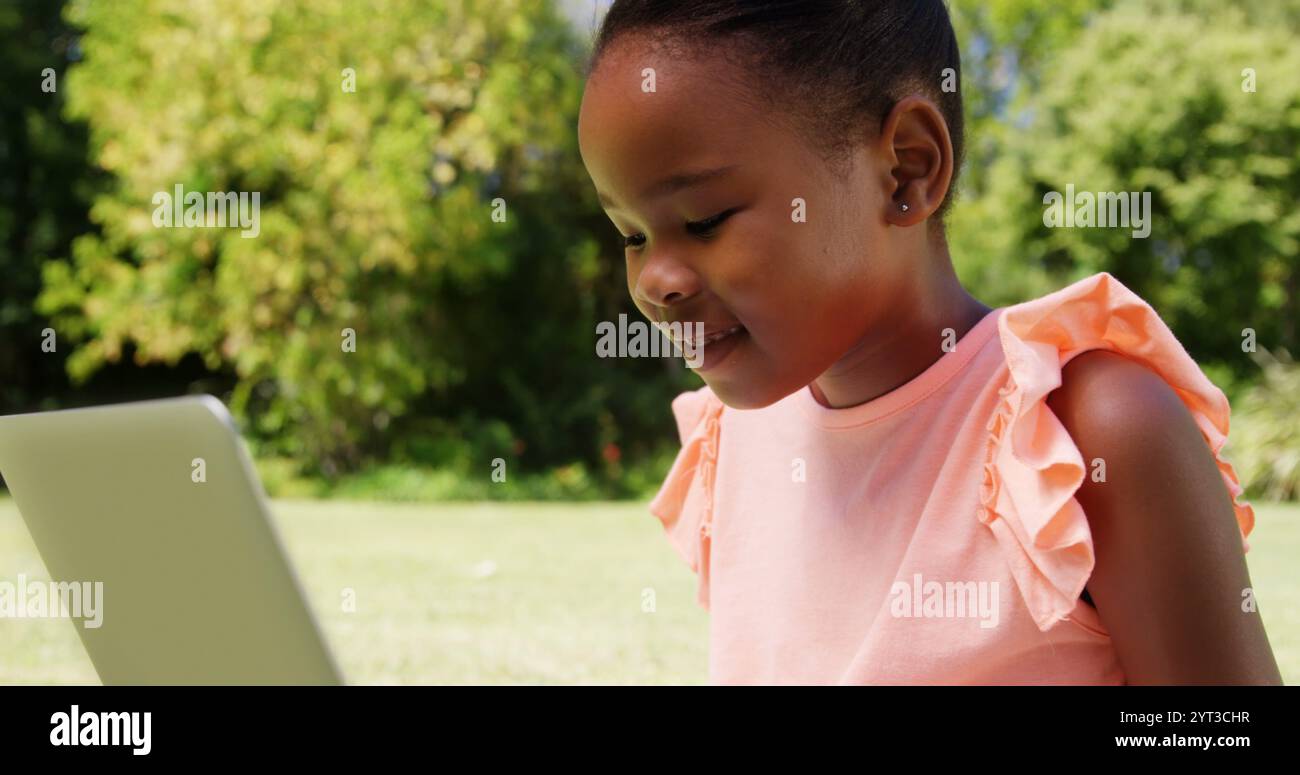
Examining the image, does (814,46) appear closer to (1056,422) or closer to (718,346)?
(718,346)

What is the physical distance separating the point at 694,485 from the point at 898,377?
50cm

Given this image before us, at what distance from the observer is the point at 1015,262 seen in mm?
16234

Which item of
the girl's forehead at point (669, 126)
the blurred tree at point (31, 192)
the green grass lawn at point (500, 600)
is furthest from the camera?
the blurred tree at point (31, 192)

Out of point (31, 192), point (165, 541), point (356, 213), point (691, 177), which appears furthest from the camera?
point (31, 192)

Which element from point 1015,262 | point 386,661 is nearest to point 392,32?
point 1015,262

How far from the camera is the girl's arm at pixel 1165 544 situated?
51.1 inches

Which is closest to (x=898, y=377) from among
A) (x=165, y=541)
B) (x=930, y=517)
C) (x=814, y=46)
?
(x=930, y=517)

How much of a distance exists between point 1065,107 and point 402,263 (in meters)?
9.02

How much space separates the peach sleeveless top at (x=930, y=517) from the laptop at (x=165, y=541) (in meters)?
0.76

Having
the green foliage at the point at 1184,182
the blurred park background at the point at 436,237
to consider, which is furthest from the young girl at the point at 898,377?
the green foliage at the point at 1184,182

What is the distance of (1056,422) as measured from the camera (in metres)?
1.38

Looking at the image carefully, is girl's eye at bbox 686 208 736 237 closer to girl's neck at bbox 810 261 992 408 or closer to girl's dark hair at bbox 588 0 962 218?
girl's dark hair at bbox 588 0 962 218

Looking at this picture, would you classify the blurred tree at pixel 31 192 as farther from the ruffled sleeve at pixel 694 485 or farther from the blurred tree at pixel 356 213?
the ruffled sleeve at pixel 694 485

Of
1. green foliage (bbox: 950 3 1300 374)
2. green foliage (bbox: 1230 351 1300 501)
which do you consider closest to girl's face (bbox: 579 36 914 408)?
green foliage (bbox: 1230 351 1300 501)
